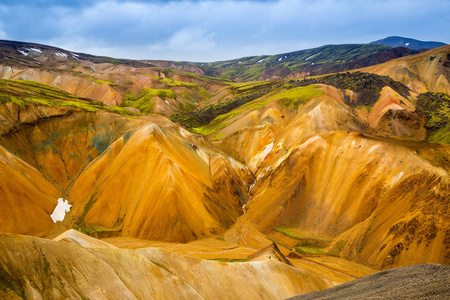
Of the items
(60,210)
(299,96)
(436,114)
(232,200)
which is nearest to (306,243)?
(232,200)

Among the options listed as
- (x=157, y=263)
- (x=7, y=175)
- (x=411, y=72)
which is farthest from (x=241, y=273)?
(x=411, y=72)

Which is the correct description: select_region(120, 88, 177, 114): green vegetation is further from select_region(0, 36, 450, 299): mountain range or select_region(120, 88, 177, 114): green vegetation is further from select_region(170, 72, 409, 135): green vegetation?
select_region(0, 36, 450, 299): mountain range

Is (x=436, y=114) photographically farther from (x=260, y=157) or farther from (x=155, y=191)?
(x=155, y=191)

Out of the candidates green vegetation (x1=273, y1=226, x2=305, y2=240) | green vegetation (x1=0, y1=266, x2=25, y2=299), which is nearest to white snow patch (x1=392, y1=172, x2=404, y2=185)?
green vegetation (x1=273, y1=226, x2=305, y2=240)

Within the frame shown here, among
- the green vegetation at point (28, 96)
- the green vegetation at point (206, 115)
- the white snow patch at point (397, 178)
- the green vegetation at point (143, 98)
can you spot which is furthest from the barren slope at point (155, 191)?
the green vegetation at point (143, 98)

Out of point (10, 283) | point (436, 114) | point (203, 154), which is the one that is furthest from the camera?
point (436, 114)

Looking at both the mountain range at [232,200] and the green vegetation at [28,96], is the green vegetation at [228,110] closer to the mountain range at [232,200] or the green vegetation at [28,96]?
the mountain range at [232,200]

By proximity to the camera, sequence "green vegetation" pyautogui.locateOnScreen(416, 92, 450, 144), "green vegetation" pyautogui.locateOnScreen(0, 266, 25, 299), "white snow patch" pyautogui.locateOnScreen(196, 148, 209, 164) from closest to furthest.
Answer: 1. "green vegetation" pyautogui.locateOnScreen(0, 266, 25, 299)
2. "white snow patch" pyautogui.locateOnScreen(196, 148, 209, 164)
3. "green vegetation" pyautogui.locateOnScreen(416, 92, 450, 144)
